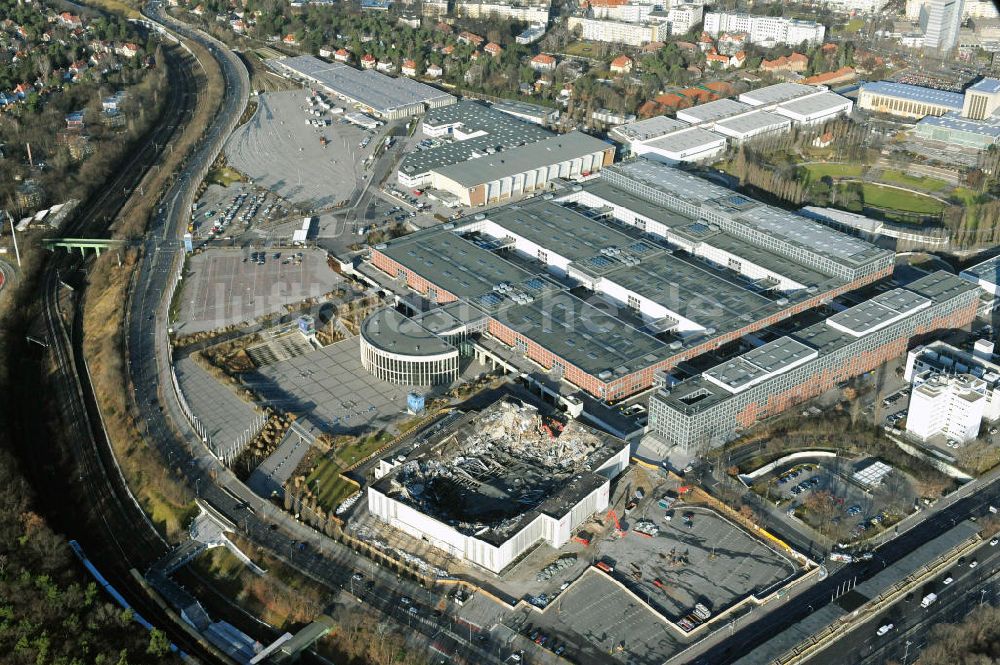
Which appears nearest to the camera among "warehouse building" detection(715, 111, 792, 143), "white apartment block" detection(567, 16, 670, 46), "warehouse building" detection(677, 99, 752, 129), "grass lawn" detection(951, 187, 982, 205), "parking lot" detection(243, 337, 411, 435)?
"parking lot" detection(243, 337, 411, 435)

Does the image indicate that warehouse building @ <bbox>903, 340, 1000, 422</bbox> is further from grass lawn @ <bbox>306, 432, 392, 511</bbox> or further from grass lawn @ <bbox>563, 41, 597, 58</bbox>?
grass lawn @ <bbox>563, 41, 597, 58</bbox>

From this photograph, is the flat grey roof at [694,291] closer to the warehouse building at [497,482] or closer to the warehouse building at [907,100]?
the warehouse building at [497,482]

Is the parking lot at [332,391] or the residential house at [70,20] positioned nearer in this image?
the parking lot at [332,391]

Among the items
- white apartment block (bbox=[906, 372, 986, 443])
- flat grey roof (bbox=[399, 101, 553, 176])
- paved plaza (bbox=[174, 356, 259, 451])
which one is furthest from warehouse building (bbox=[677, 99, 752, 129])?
paved plaza (bbox=[174, 356, 259, 451])

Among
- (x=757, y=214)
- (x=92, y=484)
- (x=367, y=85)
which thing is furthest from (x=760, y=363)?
(x=367, y=85)

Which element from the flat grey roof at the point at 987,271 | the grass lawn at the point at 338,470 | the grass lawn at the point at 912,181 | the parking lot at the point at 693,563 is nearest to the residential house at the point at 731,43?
the grass lawn at the point at 912,181
